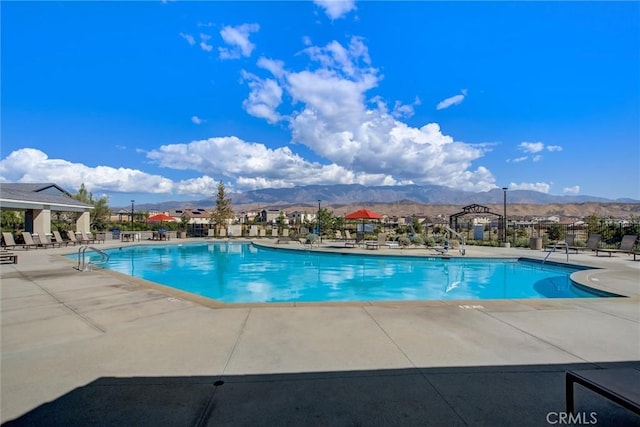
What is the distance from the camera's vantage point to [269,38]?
15.3 metres

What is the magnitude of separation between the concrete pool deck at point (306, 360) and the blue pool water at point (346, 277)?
3.49 metres

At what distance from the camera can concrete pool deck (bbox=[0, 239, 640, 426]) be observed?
7.68 feet

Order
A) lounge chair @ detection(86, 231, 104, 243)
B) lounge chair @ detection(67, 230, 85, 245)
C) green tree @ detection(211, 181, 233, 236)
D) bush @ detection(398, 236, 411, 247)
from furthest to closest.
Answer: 1. green tree @ detection(211, 181, 233, 236)
2. lounge chair @ detection(86, 231, 104, 243)
3. lounge chair @ detection(67, 230, 85, 245)
4. bush @ detection(398, 236, 411, 247)

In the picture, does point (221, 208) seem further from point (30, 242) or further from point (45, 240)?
→ point (30, 242)

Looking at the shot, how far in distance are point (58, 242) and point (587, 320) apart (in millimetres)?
22317

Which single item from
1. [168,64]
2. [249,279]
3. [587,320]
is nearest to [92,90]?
[168,64]

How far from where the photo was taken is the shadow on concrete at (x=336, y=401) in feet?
7.32

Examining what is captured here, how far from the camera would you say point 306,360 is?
325cm

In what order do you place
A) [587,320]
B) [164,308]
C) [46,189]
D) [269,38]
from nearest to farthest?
[587,320] < [164,308] < [269,38] < [46,189]

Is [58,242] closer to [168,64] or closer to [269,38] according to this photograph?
[168,64]

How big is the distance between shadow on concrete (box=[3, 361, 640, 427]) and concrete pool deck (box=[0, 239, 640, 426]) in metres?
0.01

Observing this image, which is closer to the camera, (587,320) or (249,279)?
(587,320)

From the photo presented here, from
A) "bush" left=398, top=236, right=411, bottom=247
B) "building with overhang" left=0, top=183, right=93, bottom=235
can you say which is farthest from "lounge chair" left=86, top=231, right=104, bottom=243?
"bush" left=398, top=236, right=411, bottom=247

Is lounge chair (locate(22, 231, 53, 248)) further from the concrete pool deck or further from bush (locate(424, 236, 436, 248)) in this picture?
bush (locate(424, 236, 436, 248))
